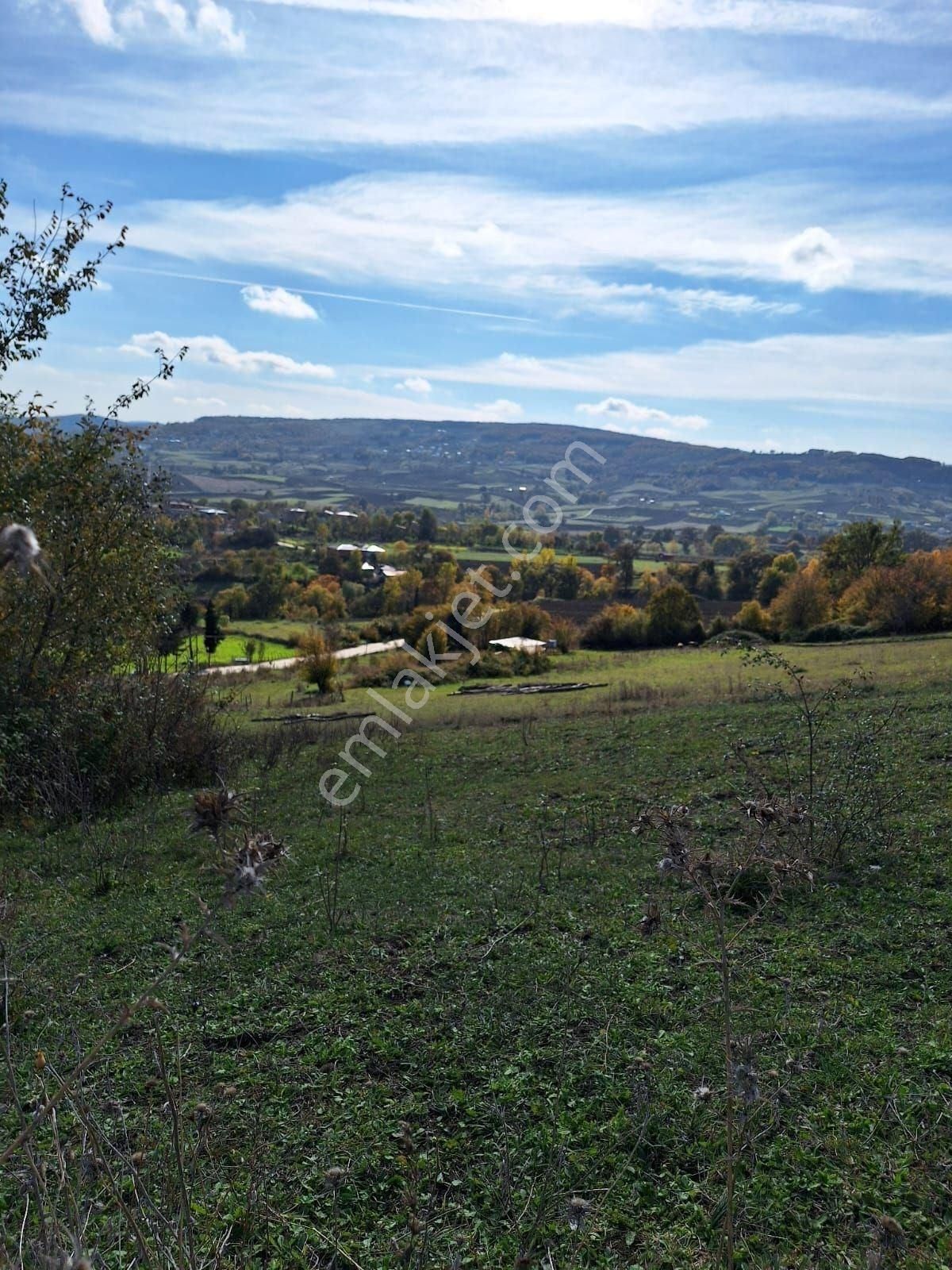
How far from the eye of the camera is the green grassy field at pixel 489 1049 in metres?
3.01

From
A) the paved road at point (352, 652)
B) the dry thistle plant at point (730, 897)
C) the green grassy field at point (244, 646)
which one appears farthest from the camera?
the green grassy field at point (244, 646)

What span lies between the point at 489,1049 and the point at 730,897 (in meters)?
1.30

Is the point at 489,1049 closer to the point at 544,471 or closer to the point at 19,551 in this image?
the point at 19,551

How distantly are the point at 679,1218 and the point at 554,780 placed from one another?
758 cm

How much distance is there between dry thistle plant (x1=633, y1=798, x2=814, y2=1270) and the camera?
87.3 inches

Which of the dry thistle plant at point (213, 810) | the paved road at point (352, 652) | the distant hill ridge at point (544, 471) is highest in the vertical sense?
the distant hill ridge at point (544, 471)

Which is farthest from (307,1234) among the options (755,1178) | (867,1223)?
(867,1223)

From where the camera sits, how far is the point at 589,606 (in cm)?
5156

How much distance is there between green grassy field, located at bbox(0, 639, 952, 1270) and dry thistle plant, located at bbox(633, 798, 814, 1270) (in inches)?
3.5

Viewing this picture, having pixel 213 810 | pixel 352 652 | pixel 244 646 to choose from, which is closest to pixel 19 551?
pixel 213 810

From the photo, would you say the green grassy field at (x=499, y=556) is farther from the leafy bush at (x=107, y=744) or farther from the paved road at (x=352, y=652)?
the leafy bush at (x=107, y=744)

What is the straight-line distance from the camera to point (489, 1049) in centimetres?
416

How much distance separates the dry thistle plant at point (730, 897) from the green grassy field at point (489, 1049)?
0.29ft

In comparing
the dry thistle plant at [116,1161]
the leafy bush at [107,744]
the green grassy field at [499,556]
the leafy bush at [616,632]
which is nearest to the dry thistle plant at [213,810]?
the dry thistle plant at [116,1161]
